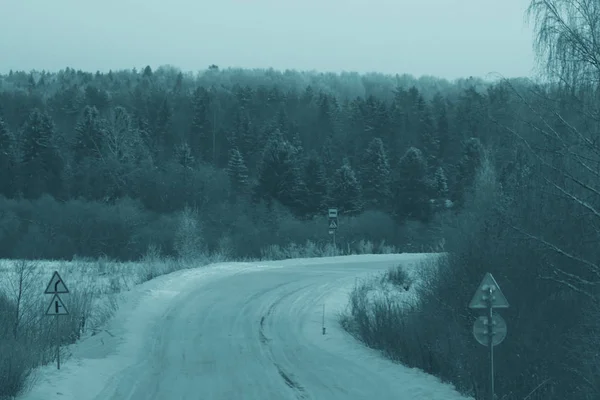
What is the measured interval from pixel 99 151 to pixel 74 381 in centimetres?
6558

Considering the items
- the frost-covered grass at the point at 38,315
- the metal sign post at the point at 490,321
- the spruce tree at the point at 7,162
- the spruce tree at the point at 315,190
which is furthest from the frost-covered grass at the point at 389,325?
the spruce tree at the point at 7,162

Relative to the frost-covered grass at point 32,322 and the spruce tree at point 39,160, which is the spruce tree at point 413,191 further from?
the frost-covered grass at point 32,322

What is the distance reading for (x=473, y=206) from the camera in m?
16.9

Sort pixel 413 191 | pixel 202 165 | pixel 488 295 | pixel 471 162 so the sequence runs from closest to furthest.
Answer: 1. pixel 488 295
2. pixel 471 162
3. pixel 413 191
4. pixel 202 165

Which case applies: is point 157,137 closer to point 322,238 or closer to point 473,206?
point 322,238

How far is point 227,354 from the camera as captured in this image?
1742cm

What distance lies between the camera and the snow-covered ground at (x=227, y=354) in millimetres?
13383

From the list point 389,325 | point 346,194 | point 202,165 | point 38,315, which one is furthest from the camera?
point 202,165

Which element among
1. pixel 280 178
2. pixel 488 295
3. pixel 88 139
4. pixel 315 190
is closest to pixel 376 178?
pixel 315 190

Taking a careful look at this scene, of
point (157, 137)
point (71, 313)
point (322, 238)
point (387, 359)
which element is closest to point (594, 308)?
point (387, 359)

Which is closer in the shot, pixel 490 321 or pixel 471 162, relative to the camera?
pixel 490 321

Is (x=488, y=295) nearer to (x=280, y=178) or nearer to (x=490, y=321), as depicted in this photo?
(x=490, y=321)

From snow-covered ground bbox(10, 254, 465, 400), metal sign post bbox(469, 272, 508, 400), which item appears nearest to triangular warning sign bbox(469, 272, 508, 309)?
metal sign post bbox(469, 272, 508, 400)

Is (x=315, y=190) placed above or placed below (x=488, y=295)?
above
